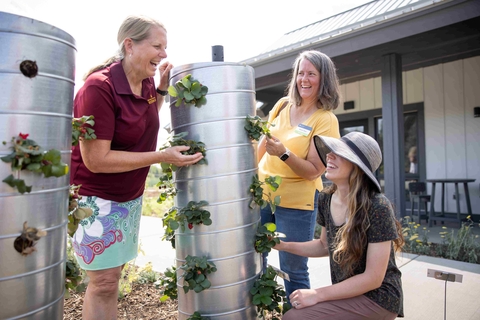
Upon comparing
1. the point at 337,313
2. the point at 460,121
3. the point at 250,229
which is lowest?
the point at 337,313

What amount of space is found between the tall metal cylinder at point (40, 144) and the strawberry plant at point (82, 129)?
18 cm

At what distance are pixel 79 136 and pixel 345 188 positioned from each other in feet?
3.83

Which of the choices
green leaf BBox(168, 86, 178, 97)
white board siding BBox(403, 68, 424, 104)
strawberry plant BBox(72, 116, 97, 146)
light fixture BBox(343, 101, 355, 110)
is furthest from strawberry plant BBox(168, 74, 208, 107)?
light fixture BBox(343, 101, 355, 110)

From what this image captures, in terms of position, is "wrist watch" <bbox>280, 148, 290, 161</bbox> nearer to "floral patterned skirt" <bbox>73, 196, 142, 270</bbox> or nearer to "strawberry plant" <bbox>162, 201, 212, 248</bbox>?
"strawberry plant" <bbox>162, 201, 212, 248</bbox>

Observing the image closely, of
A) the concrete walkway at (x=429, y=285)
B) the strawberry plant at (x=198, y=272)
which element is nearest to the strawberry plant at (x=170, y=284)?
the strawberry plant at (x=198, y=272)

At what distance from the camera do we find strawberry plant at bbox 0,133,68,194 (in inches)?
37.2

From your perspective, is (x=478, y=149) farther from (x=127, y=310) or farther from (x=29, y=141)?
(x=29, y=141)

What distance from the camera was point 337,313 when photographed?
1603mm

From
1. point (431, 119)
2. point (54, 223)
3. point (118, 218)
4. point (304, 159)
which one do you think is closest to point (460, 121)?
point (431, 119)

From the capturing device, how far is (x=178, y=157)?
1.51m

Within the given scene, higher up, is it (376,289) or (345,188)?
(345,188)

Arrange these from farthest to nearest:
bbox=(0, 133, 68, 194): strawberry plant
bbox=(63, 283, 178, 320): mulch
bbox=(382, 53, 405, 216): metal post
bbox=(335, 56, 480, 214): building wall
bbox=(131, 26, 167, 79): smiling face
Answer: bbox=(335, 56, 480, 214): building wall < bbox=(382, 53, 405, 216): metal post < bbox=(63, 283, 178, 320): mulch < bbox=(131, 26, 167, 79): smiling face < bbox=(0, 133, 68, 194): strawberry plant

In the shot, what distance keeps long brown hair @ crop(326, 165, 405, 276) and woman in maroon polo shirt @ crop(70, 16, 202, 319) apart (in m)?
0.69

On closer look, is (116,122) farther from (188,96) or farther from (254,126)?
(254,126)
